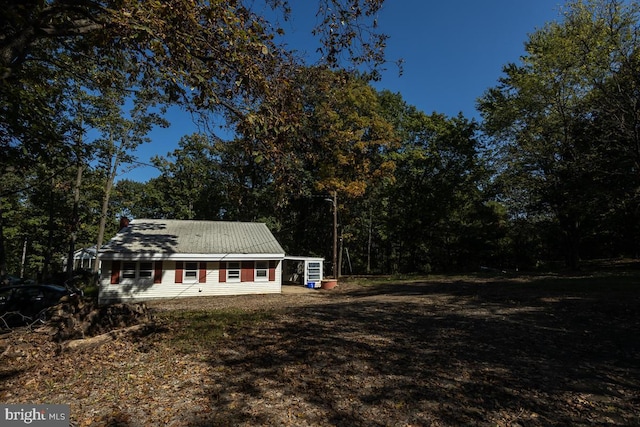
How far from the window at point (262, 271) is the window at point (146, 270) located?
6.22m

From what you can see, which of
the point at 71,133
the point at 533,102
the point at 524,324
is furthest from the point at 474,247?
the point at 71,133

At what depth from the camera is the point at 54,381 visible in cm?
595

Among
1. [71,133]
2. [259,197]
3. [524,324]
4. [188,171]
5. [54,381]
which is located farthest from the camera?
A: [188,171]

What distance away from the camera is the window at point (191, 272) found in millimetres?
21188

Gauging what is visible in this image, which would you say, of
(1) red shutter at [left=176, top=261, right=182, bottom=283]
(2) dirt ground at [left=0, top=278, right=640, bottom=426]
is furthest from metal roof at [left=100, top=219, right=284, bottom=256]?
(2) dirt ground at [left=0, top=278, right=640, bottom=426]

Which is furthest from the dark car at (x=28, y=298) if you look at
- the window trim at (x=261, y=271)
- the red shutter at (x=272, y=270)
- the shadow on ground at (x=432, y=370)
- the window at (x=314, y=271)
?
the window at (x=314, y=271)

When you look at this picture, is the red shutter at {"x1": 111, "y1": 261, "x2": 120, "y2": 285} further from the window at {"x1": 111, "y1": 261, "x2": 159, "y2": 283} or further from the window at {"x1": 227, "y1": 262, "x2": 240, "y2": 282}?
the window at {"x1": 227, "y1": 262, "x2": 240, "y2": 282}

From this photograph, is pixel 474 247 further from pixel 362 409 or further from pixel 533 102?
pixel 362 409

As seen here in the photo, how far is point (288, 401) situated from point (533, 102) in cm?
2857

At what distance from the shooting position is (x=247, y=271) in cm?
2245

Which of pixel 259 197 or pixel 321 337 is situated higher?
pixel 259 197

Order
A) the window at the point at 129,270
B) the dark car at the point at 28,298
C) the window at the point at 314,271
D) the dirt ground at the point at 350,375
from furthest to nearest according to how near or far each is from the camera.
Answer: the window at the point at 314,271
the window at the point at 129,270
the dark car at the point at 28,298
the dirt ground at the point at 350,375

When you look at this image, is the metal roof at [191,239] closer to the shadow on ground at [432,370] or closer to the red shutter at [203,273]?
the red shutter at [203,273]

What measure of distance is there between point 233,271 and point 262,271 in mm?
1842
